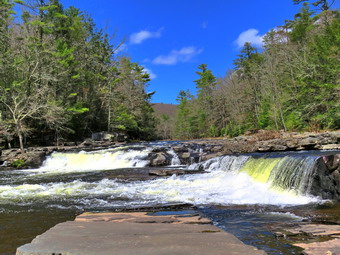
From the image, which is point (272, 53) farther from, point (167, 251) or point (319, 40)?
point (167, 251)

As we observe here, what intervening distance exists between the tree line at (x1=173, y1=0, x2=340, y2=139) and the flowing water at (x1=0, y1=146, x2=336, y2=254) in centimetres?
1216

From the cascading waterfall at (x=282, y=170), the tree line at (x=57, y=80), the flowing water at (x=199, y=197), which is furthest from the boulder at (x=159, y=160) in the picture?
the tree line at (x=57, y=80)

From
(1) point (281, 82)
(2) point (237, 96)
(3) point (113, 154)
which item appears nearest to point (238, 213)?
(3) point (113, 154)

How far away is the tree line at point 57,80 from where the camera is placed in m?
23.6

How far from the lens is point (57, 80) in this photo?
23.5m

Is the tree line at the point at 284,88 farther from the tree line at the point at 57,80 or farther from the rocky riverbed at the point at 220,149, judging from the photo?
the tree line at the point at 57,80

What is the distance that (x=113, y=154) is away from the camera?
61.4 ft

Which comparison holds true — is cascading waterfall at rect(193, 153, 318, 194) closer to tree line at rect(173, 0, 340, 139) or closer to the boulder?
the boulder

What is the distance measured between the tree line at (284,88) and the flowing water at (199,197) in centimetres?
1216

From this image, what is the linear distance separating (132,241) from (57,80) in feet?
76.4

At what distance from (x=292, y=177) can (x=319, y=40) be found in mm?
19332

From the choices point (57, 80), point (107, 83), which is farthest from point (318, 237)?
point (107, 83)

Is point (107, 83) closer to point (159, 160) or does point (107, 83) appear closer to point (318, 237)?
point (159, 160)

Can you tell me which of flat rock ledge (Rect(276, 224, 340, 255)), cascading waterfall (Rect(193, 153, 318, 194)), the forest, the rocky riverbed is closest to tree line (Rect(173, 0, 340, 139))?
the forest
